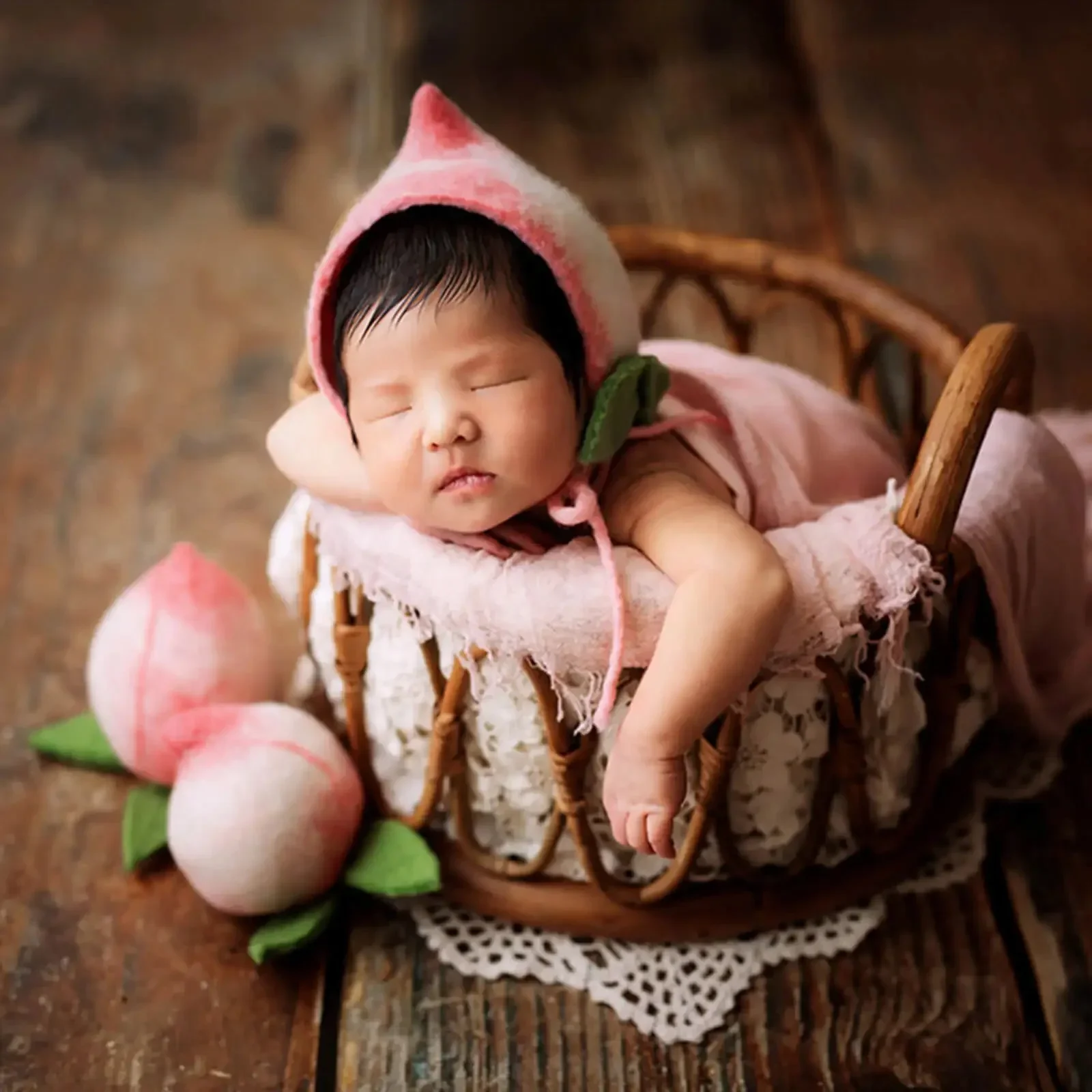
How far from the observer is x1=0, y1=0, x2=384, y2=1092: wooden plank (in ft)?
2.59

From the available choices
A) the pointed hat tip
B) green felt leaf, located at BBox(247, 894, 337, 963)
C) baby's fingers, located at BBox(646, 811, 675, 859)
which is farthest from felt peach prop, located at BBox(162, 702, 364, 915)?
the pointed hat tip

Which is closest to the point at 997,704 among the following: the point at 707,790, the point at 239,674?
the point at 707,790

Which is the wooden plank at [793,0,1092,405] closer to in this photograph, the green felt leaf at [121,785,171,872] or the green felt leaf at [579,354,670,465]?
the green felt leaf at [579,354,670,465]

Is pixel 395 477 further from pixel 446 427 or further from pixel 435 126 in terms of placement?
pixel 435 126

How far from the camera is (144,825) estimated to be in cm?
86

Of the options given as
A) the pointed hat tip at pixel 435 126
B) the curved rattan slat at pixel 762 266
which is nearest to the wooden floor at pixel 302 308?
the curved rattan slat at pixel 762 266

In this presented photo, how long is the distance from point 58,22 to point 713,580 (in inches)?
61.5

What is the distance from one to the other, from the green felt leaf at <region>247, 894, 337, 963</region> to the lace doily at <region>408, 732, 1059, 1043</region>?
0.19ft

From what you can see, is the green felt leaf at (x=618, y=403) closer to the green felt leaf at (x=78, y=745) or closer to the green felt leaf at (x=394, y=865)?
the green felt leaf at (x=394, y=865)

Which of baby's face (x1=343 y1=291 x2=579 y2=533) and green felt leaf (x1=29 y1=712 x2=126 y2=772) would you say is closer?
baby's face (x1=343 y1=291 x2=579 y2=533)

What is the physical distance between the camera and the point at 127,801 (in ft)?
2.89

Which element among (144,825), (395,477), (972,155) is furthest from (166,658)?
(972,155)

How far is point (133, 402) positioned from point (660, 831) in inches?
30.9

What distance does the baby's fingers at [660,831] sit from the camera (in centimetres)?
66
